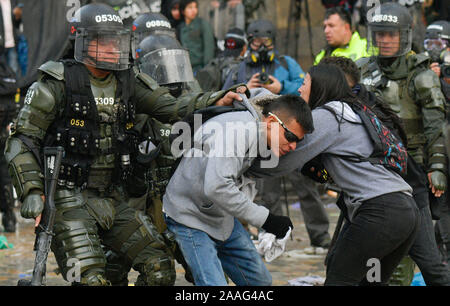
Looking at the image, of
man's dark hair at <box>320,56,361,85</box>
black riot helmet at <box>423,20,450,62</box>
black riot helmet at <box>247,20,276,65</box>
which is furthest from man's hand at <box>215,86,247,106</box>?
black riot helmet at <box>423,20,450,62</box>

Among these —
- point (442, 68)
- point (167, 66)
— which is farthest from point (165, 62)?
point (442, 68)

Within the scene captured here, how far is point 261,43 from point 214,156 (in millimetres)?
4593

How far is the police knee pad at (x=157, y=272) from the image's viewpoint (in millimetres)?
5516

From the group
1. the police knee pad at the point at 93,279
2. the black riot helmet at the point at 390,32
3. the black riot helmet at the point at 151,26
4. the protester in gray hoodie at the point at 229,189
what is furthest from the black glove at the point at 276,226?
the black riot helmet at the point at 151,26

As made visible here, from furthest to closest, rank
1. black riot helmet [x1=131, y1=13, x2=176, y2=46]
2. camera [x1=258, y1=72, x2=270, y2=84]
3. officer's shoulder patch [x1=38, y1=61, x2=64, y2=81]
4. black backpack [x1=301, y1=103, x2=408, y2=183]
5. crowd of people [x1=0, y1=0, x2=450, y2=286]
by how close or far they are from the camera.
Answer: camera [x1=258, y1=72, x2=270, y2=84] < black riot helmet [x1=131, y1=13, x2=176, y2=46] < officer's shoulder patch [x1=38, y1=61, x2=64, y2=81] < black backpack [x1=301, y1=103, x2=408, y2=183] < crowd of people [x1=0, y1=0, x2=450, y2=286]

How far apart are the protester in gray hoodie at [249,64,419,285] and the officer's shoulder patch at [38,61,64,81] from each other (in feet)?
4.40

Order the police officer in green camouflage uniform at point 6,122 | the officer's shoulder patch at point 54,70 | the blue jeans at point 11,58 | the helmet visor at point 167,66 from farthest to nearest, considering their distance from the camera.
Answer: the blue jeans at point 11,58 → the police officer in green camouflage uniform at point 6,122 → the helmet visor at point 167,66 → the officer's shoulder patch at point 54,70

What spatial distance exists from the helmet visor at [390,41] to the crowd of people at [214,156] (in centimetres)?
1

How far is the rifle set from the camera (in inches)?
202

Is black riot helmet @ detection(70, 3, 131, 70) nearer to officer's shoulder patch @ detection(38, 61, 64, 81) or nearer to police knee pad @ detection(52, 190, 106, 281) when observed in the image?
officer's shoulder patch @ detection(38, 61, 64, 81)

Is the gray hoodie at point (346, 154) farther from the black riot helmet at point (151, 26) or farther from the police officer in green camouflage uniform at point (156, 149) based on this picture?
the black riot helmet at point (151, 26)

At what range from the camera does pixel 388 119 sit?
5449 mm

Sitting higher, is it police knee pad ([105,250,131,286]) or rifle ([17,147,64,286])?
rifle ([17,147,64,286])
